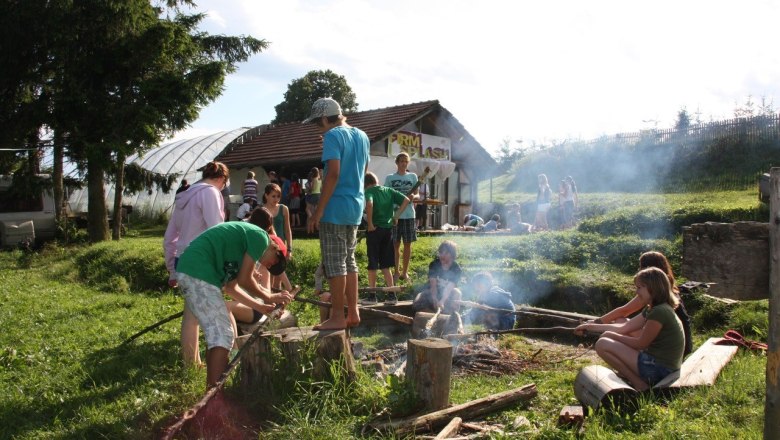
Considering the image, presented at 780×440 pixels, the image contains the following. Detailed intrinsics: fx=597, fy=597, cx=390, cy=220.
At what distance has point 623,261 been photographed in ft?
34.0

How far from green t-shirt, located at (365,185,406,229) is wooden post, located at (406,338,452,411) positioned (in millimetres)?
4118

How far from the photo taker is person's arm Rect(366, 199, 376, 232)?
7987 millimetres

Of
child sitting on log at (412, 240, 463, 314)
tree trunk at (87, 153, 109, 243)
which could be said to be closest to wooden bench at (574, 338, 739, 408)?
child sitting on log at (412, 240, 463, 314)

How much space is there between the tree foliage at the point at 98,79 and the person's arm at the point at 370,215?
9.58 m

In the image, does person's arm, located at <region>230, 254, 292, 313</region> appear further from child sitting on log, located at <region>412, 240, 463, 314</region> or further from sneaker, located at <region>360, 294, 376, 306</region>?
sneaker, located at <region>360, 294, 376, 306</region>

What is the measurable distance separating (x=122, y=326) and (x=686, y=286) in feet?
24.2

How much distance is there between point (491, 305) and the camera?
26.2 ft

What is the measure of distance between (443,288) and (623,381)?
3198 mm

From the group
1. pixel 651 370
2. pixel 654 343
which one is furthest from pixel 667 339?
pixel 651 370

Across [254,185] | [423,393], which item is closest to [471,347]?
[423,393]

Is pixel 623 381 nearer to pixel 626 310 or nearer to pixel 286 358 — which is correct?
pixel 626 310

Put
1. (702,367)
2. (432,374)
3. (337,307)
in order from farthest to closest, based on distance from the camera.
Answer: (337,307)
(702,367)
(432,374)

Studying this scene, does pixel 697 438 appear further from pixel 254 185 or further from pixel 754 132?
pixel 754 132

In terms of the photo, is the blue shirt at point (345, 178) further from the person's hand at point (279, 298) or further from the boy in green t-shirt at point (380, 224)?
the boy in green t-shirt at point (380, 224)
